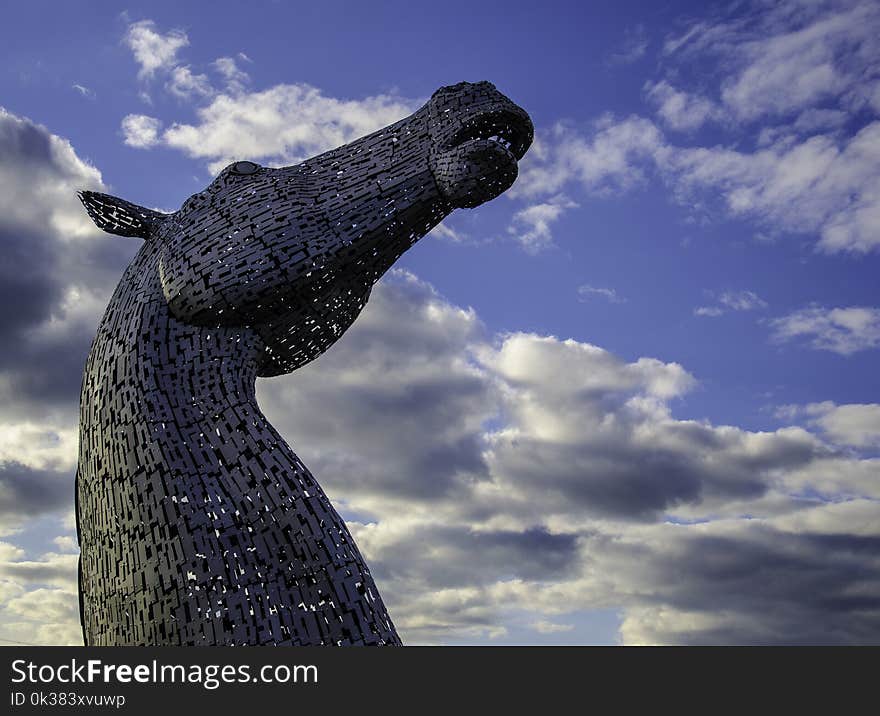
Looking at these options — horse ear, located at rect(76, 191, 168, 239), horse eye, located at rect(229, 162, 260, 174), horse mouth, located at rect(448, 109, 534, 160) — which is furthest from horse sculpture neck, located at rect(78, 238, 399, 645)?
horse mouth, located at rect(448, 109, 534, 160)

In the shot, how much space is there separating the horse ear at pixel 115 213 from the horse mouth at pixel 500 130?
6.77ft

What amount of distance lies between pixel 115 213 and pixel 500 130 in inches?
101

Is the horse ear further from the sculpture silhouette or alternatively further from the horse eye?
the horse eye

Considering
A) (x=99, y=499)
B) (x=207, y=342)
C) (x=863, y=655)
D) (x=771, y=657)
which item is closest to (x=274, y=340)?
(x=207, y=342)

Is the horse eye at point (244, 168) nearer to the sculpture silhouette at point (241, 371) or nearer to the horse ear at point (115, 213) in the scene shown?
the sculpture silhouette at point (241, 371)

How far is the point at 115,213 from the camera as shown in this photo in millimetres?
6652

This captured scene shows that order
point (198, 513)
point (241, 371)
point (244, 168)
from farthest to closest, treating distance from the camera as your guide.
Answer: point (244, 168) < point (241, 371) < point (198, 513)

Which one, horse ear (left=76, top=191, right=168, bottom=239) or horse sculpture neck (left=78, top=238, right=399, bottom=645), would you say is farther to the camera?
horse ear (left=76, top=191, right=168, bottom=239)

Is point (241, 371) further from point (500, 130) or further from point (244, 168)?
point (500, 130)

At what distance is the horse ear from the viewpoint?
662 cm

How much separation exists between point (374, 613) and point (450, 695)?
0.66 metres

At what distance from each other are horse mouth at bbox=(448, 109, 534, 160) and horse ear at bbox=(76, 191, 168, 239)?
2.06 meters

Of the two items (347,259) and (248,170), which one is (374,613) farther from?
(248,170)

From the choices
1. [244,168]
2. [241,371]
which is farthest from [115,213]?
[241,371]
